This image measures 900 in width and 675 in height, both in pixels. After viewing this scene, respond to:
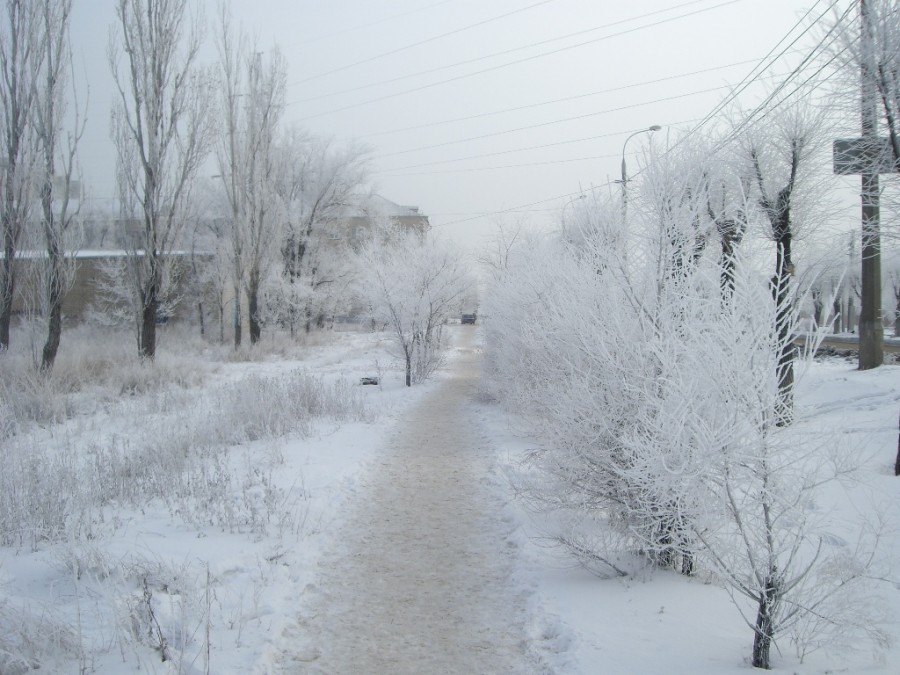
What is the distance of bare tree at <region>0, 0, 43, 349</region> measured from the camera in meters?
15.7

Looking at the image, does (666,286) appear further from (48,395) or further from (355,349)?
(355,349)

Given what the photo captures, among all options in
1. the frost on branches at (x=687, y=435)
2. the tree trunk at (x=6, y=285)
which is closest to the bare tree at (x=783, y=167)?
the frost on branches at (x=687, y=435)

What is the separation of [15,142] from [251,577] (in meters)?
16.8

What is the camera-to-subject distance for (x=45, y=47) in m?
16.4

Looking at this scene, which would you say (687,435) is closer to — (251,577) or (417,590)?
(417,590)

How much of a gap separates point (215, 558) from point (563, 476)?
10.4 ft

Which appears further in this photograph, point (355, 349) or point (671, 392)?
point (355, 349)

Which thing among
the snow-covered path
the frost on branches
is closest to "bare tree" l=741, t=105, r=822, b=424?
the frost on branches

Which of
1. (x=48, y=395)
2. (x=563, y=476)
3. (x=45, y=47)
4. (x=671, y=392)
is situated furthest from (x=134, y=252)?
(x=671, y=392)

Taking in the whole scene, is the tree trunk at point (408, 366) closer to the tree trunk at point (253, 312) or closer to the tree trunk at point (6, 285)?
the tree trunk at point (253, 312)

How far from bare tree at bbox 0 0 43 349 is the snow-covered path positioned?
1353 centimetres

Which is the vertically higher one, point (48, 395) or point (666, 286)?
point (666, 286)

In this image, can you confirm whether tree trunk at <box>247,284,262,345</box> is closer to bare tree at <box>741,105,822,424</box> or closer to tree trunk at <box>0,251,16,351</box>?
tree trunk at <box>0,251,16,351</box>

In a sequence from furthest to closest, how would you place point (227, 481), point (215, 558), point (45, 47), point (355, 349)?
point (355, 349)
point (45, 47)
point (227, 481)
point (215, 558)
